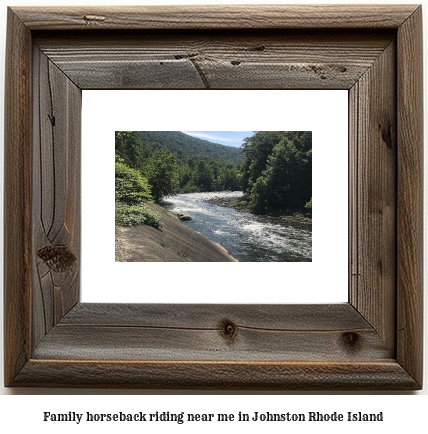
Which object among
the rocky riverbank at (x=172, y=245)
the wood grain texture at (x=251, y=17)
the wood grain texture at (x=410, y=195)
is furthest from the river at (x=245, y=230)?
the wood grain texture at (x=251, y=17)

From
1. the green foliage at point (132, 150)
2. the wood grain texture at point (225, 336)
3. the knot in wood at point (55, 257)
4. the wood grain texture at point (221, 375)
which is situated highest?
the green foliage at point (132, 150)

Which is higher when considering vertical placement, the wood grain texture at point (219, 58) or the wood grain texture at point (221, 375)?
the wood grain texture at point (219, 58)

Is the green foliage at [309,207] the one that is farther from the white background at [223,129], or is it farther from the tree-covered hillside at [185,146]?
the tree-covered hillside at [185,146]

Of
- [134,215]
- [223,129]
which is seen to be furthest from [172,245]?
[223,129]

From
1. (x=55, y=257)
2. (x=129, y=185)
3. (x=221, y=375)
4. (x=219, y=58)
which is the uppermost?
(x=219, y=58)

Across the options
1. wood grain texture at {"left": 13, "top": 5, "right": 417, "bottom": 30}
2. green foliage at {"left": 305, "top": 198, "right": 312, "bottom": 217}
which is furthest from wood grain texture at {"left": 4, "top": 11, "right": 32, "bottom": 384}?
green foliage at {"left": 305, "top": 198, "right": 312, "bottom": 217}

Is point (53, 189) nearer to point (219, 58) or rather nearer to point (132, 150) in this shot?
point (132, 150)

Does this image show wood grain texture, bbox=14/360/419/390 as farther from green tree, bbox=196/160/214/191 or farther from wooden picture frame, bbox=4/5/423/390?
green tree, bbox=196/160/214/191
